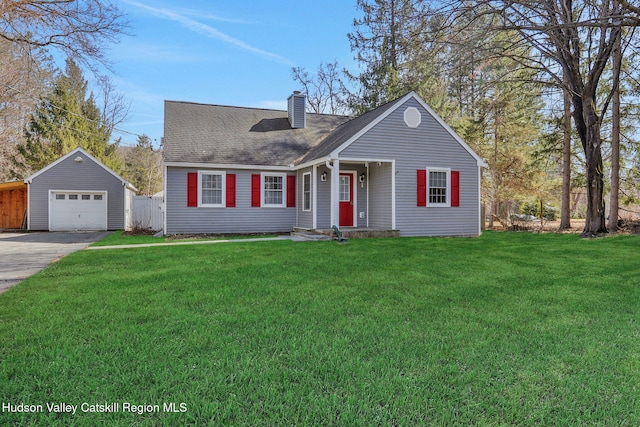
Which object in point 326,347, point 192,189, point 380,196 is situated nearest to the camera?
point 326,347

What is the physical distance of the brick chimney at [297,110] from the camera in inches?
669

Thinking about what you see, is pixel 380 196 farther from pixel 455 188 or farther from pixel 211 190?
pixel 211 190

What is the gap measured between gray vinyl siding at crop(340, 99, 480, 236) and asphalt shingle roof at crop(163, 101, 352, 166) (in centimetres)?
213

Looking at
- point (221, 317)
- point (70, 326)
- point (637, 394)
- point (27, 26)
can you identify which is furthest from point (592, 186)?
point (27, 26)

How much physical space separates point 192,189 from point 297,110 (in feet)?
20.6

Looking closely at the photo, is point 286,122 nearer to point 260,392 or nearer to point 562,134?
point 562,134

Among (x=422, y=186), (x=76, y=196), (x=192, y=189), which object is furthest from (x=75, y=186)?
(x=422, y=186)

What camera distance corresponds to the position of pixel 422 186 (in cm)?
1326

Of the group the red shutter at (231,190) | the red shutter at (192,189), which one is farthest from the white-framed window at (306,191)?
the red shutter at (192,189)

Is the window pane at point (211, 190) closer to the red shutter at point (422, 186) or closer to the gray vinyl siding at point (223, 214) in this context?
the gray vinyl siding at point (223, 214)

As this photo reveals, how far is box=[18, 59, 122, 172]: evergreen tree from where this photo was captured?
2228 centimetres

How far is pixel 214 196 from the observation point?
14.0 meters

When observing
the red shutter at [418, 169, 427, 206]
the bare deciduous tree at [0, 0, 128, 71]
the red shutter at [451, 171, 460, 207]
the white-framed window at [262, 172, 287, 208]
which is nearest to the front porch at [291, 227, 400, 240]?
the red shutter at [418, 169, 427, 206]

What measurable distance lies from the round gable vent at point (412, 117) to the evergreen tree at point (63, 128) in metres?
18.5
